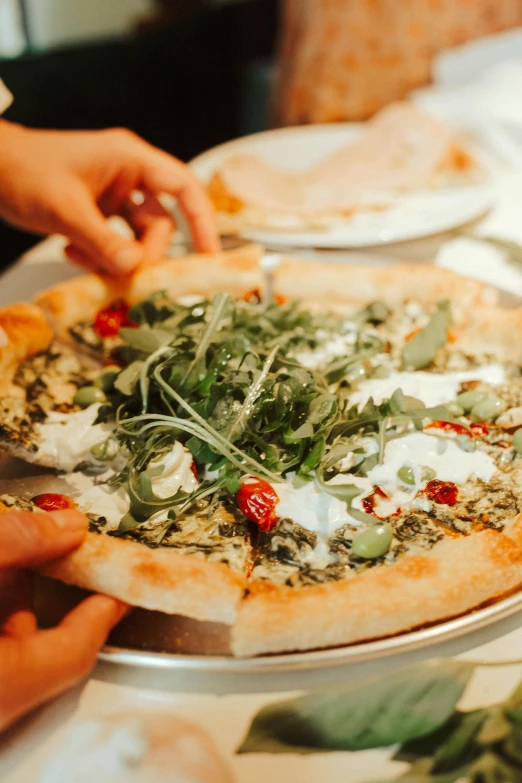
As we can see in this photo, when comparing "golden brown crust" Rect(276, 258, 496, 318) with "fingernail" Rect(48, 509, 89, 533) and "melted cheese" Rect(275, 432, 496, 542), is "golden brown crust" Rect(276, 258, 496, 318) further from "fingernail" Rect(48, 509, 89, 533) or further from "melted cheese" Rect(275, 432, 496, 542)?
"fingernail" Rect(48, 509, 89, 533)

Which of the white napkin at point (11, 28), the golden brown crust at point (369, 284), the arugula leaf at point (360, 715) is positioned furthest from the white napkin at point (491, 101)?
the white napkin at point (11, 28)

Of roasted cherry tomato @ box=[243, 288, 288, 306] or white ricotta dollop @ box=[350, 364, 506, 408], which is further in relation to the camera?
roasted cherry tomato @ box=[243, 288, 288, 306]

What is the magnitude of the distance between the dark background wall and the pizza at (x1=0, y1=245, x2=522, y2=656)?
11.5ft

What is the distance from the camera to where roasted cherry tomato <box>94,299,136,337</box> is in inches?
83.3

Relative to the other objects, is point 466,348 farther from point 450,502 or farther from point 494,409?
point 450,502

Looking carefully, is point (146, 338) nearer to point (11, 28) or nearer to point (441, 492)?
point (441, 492)

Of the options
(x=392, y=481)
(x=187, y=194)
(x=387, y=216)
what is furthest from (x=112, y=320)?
(x=387, y=216)

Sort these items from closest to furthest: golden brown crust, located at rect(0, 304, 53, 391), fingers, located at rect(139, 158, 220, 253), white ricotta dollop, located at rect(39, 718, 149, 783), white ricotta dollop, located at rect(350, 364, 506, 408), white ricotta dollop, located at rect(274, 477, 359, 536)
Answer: white ricotta dollop, located at rect(39, 718, 149, 783) < white ricotta dollop, located at rect(274, 477, 359, 536) < white ricotta dollop, located at rect(350, 364, 506, 408) < golden brown crust, located at rect(0, 304, 53, 391) < fingers, located at rect(139, 158, 220, 253)

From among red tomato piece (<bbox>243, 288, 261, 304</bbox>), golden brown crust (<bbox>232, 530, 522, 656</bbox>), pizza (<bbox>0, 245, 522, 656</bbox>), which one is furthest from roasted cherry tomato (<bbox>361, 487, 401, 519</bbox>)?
red tomato piece (<bbox>243, 288, 261, 304</bbox>)

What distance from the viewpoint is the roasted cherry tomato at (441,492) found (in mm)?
1445

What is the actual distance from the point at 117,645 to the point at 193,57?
21.1ft

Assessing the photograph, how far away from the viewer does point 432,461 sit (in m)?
1.53

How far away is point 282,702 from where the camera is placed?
1084 mm

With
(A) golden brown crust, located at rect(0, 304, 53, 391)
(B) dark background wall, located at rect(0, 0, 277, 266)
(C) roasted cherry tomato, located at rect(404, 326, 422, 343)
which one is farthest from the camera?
(B) dark background wall, located at rect(0, 0, 277, 266)
